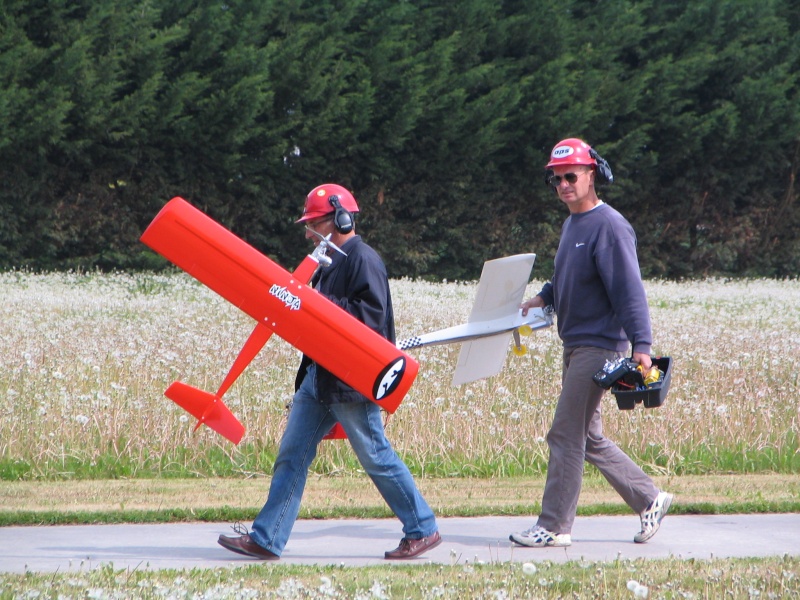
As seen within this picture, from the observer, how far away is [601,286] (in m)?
5.55

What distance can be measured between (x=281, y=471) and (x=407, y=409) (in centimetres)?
318

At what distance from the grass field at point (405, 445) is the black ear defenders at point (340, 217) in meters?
1.58

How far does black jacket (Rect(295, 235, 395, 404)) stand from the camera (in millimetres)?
5277

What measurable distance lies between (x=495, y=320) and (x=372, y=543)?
4.80 ft

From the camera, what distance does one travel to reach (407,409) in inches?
335

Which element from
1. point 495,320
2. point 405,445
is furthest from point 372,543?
point 405,445

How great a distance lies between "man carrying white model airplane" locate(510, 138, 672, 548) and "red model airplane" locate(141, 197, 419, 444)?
0.88 m

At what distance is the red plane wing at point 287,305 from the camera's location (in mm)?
5148

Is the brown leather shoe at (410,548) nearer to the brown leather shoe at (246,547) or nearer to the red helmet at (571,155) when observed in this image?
the brown leather shoe at (246,547)

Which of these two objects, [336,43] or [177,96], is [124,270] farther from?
[336,43]

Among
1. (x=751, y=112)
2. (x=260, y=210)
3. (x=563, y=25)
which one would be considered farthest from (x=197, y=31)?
(x=751, y=112)

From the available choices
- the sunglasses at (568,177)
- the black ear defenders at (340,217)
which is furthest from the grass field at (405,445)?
the sunglasses at (568,177)

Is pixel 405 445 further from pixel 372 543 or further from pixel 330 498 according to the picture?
pixel 372 543

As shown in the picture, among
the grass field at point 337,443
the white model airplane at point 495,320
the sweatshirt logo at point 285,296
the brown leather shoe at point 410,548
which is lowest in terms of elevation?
the grass field at point 337,443
